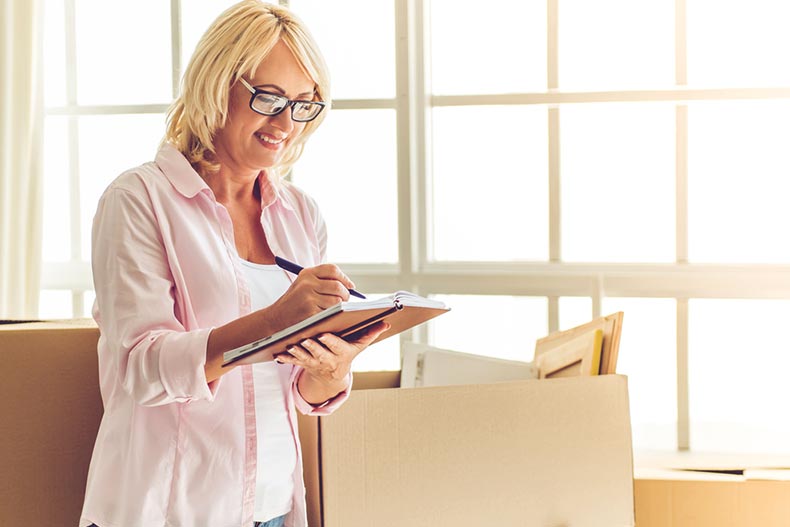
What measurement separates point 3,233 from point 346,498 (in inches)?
54.0

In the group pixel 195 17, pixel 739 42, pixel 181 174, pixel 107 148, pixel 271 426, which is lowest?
pixel 271 426

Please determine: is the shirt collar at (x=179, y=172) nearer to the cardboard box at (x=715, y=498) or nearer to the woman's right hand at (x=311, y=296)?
the woman's right hand at (x=311, y=296)

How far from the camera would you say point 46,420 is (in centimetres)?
167

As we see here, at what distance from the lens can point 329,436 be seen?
1525 millimetres

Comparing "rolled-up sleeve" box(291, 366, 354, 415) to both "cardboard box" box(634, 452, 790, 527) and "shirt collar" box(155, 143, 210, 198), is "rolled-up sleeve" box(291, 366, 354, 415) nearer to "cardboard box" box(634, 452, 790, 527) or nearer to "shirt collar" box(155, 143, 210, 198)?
"shirt collar" box(155, 143, 210, 198)

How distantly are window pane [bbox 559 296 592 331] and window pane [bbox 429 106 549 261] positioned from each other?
6.2 inches

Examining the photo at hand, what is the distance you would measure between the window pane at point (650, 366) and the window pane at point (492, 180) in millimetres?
312

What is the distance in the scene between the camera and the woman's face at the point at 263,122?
1269 millimetres

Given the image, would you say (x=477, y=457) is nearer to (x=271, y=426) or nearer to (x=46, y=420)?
(x=271, y=426)

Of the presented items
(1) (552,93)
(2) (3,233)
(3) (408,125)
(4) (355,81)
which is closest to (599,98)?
(1) (552,93)

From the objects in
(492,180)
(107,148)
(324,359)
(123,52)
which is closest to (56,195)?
(107,148)

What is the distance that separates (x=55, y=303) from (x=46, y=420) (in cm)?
108

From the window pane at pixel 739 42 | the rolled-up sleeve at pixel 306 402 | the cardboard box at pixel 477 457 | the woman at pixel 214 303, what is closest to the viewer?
the woman at pixel 214 303

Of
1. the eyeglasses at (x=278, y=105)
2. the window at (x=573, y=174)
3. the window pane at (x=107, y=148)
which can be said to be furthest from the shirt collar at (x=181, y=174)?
the window pane at (x=107, y=148)
